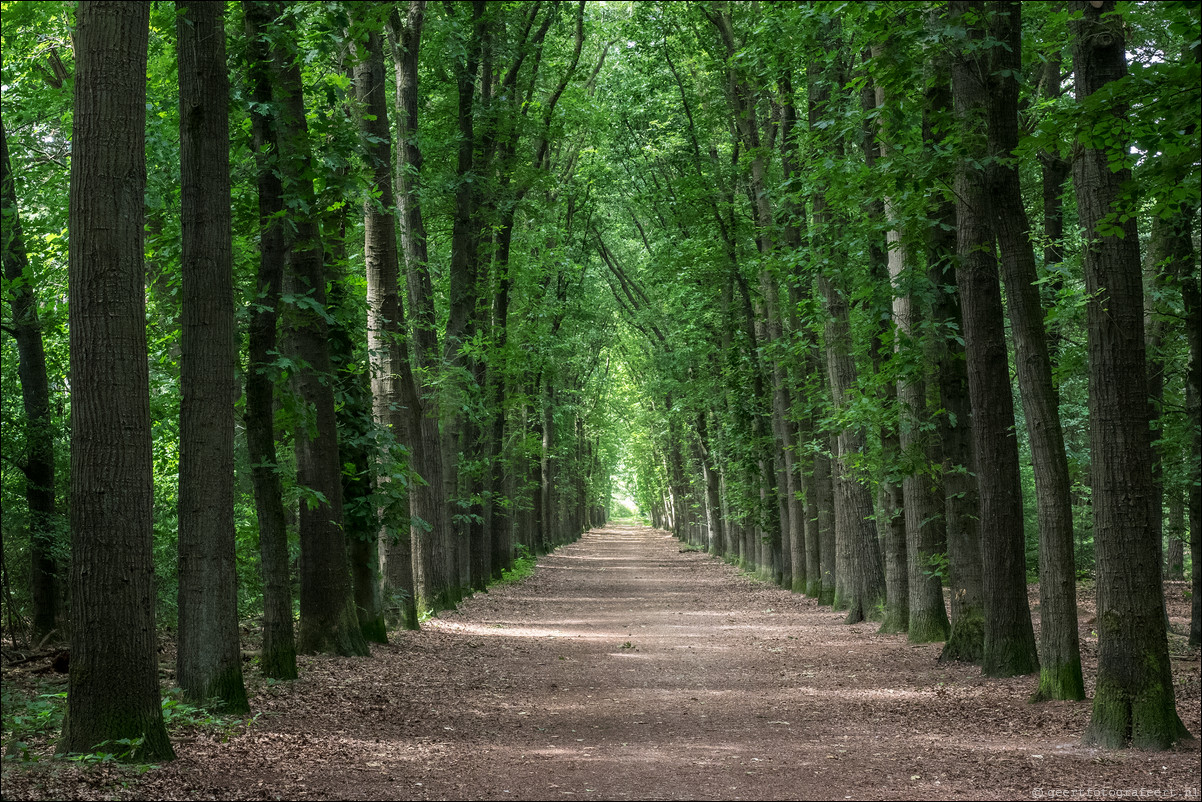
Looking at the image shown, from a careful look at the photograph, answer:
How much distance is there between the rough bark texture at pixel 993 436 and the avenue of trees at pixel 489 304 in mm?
40

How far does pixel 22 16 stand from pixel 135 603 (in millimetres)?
7866

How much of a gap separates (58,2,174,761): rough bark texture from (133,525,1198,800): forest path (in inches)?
26.5

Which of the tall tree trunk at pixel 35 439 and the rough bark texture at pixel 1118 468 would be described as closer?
the rough bark texture at pixel 1118 468

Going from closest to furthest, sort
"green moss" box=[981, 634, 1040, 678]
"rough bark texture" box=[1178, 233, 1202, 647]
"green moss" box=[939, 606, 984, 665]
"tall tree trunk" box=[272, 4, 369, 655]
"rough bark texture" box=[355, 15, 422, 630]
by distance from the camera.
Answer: "green moss" box=[981, 634, 1040, 678], "tall tree trunk" box=[272, 4, 369, 655], "green moss" box=[939, 606, 984, 665], "rough bark texture" box=[1178, 233, 1202, 647], "rough bark texture" box=[355, 15, 422, 630]

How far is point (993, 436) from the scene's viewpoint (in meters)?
10.6

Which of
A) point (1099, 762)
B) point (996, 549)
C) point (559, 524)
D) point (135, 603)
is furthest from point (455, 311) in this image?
point (559, 524)

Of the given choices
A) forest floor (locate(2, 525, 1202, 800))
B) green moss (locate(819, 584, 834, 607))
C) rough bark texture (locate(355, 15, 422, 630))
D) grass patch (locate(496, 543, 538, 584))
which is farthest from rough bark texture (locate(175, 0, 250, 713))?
grass patch (locate(496, 543, 538, 584))

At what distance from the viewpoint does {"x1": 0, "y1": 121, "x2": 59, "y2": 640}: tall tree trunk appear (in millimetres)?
12984

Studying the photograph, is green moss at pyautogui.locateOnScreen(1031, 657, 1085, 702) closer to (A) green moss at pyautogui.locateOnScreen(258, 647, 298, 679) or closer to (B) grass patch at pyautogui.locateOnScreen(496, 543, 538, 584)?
(A) green moss at pyautogui.locateOnScreen(258, 647, 298, 679)

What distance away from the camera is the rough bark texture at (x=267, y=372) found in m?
10.2

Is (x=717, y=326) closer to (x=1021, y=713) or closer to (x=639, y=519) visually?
(x=1021, y=713)

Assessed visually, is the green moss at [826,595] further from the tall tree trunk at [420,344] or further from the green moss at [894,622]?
the tall tree trunk at [420,344]

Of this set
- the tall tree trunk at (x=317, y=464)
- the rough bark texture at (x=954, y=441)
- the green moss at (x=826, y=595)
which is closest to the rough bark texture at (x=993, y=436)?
the rough bark texture at (x=954, y=441)

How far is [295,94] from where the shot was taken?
11375 millimetres
